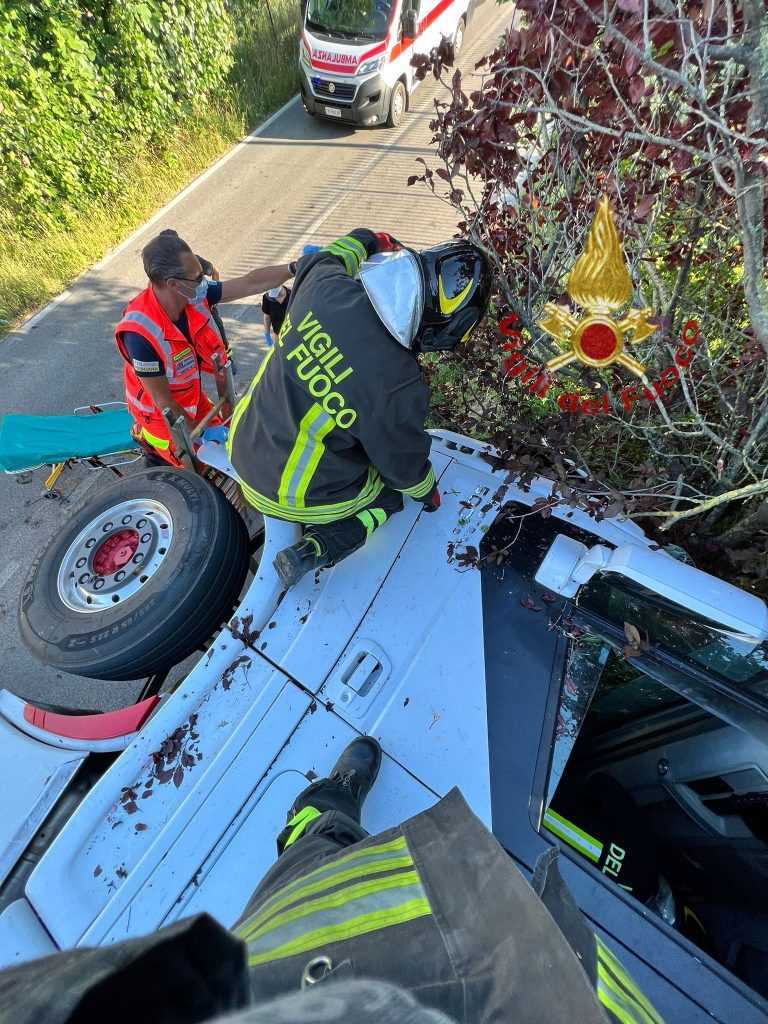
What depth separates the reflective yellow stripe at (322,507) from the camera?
2309mm

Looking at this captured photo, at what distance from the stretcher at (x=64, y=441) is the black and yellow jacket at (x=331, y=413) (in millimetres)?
2192

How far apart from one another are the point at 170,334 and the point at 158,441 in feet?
2.13

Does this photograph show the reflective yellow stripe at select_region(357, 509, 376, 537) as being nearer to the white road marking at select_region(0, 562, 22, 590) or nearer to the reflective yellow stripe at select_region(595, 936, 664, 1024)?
the reflective yellow stripe at select_region(595, 936, 664, 1024)

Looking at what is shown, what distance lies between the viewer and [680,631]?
6.19 feet

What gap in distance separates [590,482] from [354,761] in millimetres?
1499

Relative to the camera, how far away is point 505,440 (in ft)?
9.45

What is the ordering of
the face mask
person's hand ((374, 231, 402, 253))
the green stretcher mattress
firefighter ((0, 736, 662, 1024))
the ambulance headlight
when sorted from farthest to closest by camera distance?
1. the ambulance headlight
2. the green stretcher mattress
3. the face mask
4. person's hand ((374, 231, 402, 253))
5. firefighter ((0, 736, 662, 1024))

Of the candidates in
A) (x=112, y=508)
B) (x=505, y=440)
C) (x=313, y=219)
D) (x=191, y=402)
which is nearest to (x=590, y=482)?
(x=505, y=440)

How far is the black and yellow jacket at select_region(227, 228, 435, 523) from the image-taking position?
2.04 meters

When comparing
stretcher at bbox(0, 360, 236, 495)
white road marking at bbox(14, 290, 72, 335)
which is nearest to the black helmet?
stretcher at bbox(0, 360, 236, 495)

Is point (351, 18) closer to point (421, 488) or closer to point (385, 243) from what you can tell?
point (385, 243)

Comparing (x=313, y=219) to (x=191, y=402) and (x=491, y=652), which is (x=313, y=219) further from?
(x=491, y=652)

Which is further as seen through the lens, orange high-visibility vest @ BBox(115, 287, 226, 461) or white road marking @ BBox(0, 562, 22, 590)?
white road marking @ BBox(0, 562, 22, 590)

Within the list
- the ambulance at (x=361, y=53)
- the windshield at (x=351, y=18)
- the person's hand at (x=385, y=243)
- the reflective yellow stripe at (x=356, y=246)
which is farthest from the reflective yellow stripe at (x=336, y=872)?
the windshield at (x=351, y=18)
